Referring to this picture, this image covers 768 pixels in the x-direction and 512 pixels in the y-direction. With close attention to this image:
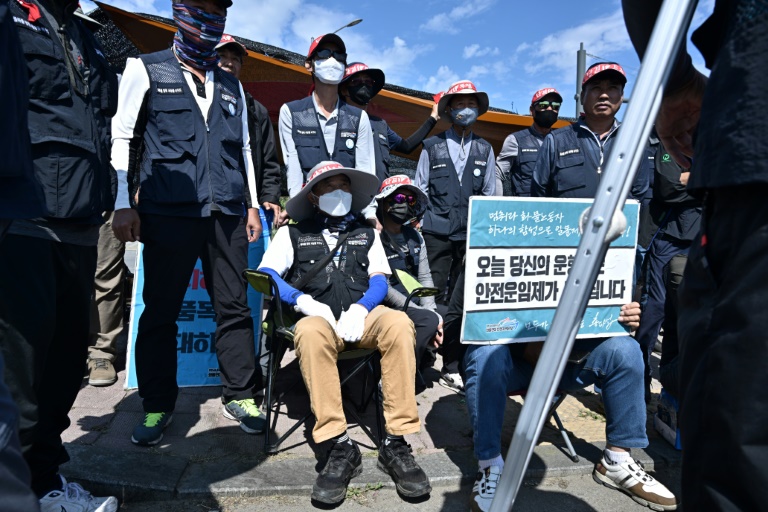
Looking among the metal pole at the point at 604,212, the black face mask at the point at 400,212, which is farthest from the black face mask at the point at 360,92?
the metal pole at the point at 604,212

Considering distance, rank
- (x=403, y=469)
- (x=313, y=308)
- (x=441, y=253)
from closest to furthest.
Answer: (x=403, y=469) < (x=313, y=308) < (x=441, y=253)

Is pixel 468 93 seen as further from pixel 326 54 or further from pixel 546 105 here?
pixel 326 54

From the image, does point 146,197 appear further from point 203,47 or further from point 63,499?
point 63,499

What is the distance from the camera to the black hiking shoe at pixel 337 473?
2.50m

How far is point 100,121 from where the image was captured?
233 cm

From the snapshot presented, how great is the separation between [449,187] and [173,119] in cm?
251

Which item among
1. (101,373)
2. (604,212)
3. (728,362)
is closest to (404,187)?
(101,373)

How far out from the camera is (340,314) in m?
3.27

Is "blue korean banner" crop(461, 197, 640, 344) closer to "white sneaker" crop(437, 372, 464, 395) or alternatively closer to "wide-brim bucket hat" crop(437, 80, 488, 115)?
"white sneaker" crop(437, 372, 464, 395)

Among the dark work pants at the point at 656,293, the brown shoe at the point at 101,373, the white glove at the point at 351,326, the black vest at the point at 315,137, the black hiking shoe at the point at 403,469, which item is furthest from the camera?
the black vest at the point at 315,137

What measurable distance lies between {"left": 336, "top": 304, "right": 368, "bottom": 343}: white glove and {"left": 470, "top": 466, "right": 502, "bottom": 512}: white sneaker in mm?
934

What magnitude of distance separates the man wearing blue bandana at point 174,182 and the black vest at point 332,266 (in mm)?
378

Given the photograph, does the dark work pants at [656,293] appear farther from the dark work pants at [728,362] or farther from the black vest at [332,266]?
the dark work pants at [728,362]

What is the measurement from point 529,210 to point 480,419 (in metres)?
1.05
